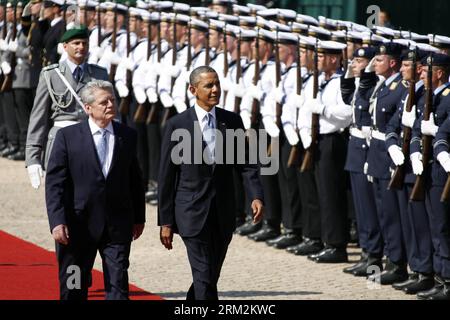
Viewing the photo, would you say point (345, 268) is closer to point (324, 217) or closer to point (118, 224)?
point (324, 217)

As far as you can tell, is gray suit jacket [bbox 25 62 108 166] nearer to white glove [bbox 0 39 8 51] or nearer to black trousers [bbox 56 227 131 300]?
black trousers [bbox 56 227 131 300]

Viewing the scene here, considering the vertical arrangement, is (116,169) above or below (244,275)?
above

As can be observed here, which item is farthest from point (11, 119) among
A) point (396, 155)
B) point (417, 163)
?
point (417, 163)

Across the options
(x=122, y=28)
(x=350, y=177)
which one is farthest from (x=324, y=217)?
(x=122, y=28)

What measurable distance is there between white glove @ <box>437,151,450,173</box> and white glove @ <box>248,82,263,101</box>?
3.10 m

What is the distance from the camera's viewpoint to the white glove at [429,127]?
37.1 ft

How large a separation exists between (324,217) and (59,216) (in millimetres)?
4562

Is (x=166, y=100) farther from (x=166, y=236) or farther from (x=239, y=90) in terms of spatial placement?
(x=166, y=236)

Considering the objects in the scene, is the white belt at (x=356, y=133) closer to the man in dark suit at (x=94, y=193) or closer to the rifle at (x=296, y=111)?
the rifle at (x=296, y=111)

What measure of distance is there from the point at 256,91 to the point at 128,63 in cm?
284

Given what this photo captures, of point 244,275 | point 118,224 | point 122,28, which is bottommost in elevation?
point 244,275

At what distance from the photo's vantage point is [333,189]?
13.3 m

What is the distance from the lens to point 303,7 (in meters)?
19.9

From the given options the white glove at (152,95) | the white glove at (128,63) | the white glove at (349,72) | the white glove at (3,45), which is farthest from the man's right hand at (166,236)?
the white glove at (3,45)
